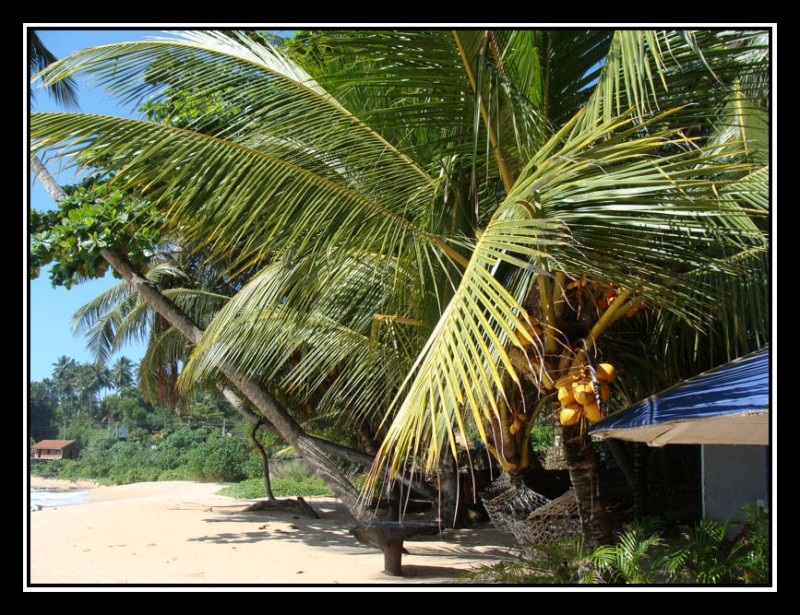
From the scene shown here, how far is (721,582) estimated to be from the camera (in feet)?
13.8

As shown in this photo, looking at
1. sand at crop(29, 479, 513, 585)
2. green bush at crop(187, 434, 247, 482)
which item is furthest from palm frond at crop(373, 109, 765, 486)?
green bush at crop(187, 434, 247, 482)

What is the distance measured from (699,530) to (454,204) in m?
2.79

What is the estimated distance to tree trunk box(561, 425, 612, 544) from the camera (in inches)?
196

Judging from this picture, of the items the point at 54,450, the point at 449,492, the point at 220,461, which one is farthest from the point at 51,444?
the point at 449,492

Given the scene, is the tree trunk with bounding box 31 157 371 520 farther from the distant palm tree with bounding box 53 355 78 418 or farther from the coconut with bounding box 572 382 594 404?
the distant palm tree with bounding box 53 355 78 418

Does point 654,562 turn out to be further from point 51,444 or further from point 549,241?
point 51,444

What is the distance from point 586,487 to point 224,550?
5248 millimetres

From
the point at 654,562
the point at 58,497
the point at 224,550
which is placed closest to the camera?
the point at 654,562

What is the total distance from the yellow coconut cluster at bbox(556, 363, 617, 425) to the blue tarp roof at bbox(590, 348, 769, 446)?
0.35ft

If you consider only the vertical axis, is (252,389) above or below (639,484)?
above

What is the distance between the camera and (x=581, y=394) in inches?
167

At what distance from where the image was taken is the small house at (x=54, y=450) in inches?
1251
